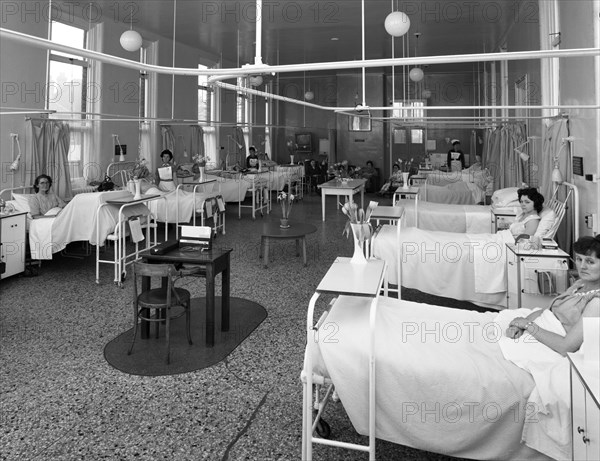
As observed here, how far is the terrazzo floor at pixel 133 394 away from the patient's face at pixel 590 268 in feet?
3.83

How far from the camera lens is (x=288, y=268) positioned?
614 cm

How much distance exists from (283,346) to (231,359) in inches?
17.5

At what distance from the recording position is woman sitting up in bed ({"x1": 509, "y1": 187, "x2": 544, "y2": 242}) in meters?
4.46

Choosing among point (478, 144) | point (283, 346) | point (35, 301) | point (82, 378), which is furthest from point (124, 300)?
point (478, 144)

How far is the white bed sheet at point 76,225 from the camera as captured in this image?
552cm

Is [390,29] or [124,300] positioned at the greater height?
[390,29]

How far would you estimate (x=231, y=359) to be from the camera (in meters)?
3.47

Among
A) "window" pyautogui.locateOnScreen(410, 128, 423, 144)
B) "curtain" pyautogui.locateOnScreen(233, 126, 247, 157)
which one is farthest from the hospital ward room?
"window" pyautogui.locateOnScreen(410, 128, 423, 144)

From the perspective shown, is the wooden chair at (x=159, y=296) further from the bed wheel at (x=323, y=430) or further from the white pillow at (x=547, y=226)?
the white pillow at (x=547, y=226)

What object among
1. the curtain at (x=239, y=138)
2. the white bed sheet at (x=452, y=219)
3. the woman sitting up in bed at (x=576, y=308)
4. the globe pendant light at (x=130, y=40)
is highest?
the curtain at (x=239, y=138)

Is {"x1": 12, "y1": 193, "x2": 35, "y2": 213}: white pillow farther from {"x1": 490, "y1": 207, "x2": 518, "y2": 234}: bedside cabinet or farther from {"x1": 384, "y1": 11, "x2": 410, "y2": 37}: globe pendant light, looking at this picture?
{"x1": 490, "y1": 207, "x2": 518, "y2": 234}: bedside cabinet

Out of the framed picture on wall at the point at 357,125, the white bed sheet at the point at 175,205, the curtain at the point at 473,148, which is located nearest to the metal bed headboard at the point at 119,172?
the white bed sheet at the point at 175,205

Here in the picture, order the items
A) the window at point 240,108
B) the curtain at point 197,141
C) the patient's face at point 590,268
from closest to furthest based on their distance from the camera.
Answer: the patient's face at point 590,268
the curtain at point 197,141
the window at point 240,108

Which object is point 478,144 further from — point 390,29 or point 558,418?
point 558,418
